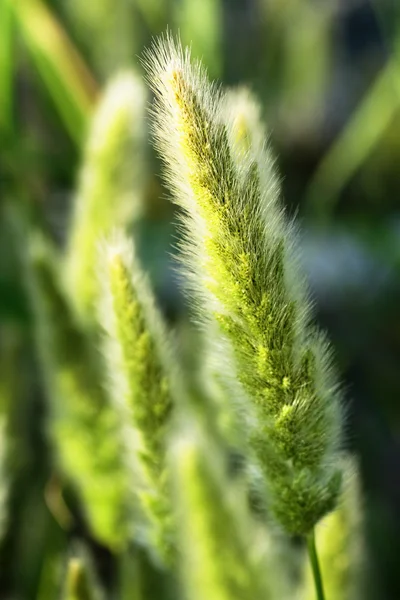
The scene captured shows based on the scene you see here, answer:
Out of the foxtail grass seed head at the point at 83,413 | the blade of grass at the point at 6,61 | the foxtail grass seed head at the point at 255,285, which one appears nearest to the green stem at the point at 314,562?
the foxtail grass seed head at the point at 255,285

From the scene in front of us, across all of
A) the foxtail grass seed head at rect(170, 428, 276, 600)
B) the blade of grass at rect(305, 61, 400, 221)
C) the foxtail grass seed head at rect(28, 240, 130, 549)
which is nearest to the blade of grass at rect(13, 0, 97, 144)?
the blade of grass at rect(305, 61, 400, 221)

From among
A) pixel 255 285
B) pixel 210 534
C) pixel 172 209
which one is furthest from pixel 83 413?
pixel 172 209

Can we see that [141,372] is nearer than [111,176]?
Yes

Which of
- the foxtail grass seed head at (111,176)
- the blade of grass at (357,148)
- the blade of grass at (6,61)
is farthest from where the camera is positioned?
the blade of grass at (357,148)

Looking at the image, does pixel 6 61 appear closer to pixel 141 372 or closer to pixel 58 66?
pixel 58 66

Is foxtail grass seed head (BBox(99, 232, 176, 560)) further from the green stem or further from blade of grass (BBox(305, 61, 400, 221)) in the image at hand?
blade of grass (BBox(305, 61, 400, 221))

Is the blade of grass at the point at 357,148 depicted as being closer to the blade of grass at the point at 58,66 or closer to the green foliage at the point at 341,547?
the blade of grass at the point at 58,66
